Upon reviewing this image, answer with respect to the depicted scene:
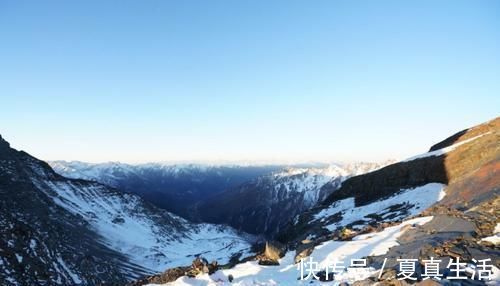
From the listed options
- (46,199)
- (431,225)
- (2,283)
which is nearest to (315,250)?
(431,225)

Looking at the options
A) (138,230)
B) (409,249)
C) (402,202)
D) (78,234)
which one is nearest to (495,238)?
(409,249)

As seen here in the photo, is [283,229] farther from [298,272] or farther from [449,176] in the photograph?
[298,272]

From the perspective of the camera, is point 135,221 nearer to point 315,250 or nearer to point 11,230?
point 11,230

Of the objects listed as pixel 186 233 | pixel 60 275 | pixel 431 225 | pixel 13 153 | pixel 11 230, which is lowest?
pixel 186 233

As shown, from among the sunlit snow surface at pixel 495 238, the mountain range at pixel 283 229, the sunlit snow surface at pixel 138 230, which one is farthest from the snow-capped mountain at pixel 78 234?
the sunlit snow surface at pixel 495 238

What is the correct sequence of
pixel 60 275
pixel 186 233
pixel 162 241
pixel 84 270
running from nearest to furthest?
pixel 60 275
pixel 84 270
pixel 162 241
pixel 186 233

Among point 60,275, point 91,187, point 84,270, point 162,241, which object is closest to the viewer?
point 60,275
